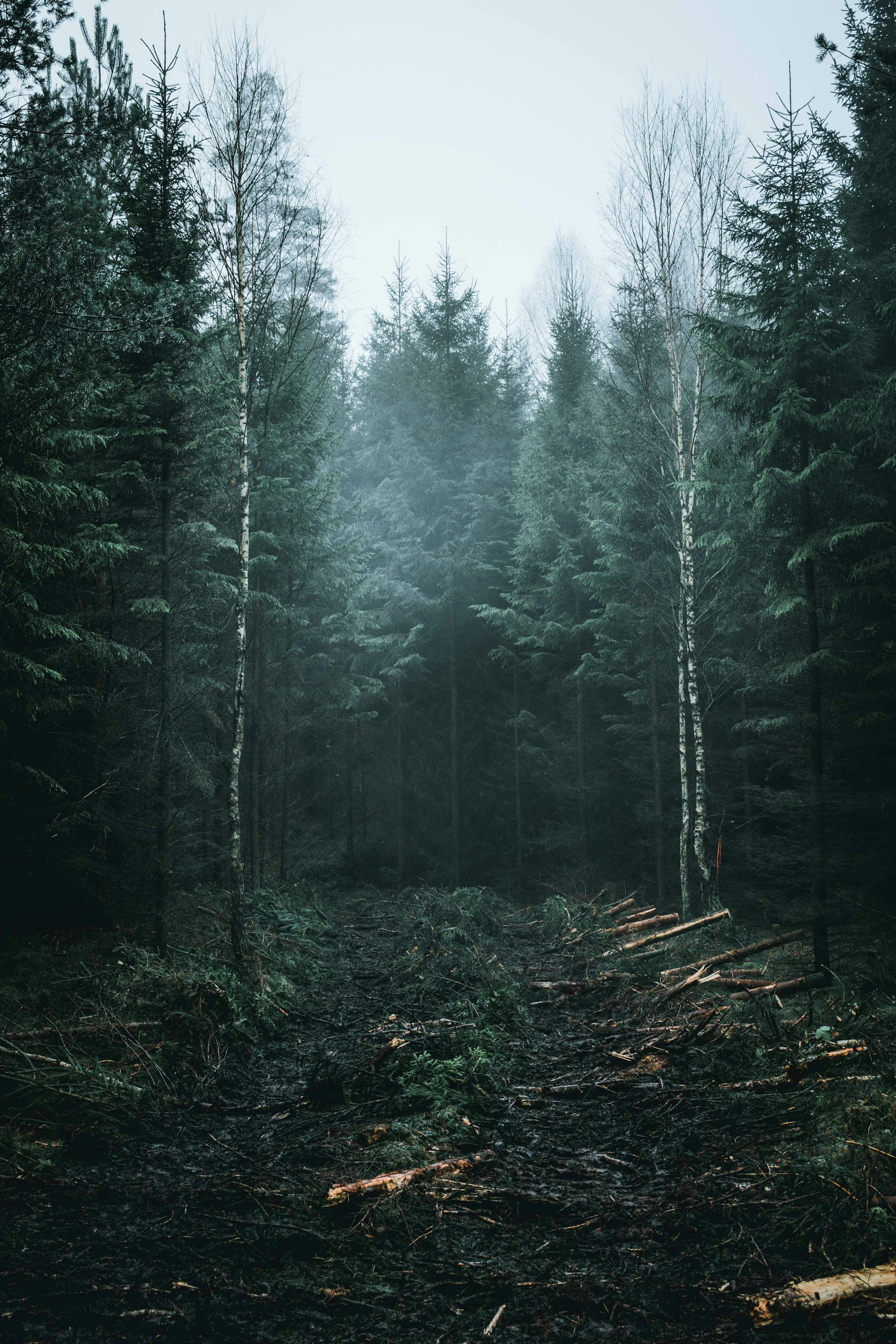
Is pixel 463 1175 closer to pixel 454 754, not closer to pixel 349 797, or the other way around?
pixel 454 754

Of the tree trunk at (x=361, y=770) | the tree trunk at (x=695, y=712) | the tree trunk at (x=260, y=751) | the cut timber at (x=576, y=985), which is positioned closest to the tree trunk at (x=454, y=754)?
A: the tree trunk at (x=361, y=770)

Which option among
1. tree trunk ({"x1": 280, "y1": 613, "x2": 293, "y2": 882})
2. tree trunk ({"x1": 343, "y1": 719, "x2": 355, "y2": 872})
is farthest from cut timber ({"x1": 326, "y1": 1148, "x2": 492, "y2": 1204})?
tree trunk ({"x1": 343, "y1": 719, "x2": 355, "y2": 872})

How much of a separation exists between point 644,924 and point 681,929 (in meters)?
1.72

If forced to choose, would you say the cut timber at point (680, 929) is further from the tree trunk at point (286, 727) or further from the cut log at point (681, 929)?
the tree trunk at point (286, 727)

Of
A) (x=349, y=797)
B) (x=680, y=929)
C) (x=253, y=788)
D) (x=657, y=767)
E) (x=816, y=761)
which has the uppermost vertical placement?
(x=816, y=761)

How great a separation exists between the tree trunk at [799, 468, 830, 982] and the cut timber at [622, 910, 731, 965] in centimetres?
146

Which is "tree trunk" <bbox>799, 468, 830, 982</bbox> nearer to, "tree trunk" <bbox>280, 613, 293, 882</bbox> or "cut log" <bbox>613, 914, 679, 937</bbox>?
"cut log" <bbox>613, 914, 679, 937</bbox>

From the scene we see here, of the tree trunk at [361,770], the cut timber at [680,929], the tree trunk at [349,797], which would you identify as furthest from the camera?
the tree trunk at [361,770]

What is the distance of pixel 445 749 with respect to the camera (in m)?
25.3

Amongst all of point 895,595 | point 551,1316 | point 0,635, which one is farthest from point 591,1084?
point 0,635

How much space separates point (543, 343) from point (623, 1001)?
88.5 ft

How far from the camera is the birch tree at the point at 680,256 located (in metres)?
15.0

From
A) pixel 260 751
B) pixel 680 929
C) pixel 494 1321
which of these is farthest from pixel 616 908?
pixel 494 1321

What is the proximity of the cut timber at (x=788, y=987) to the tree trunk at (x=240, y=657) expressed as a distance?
655 cm
